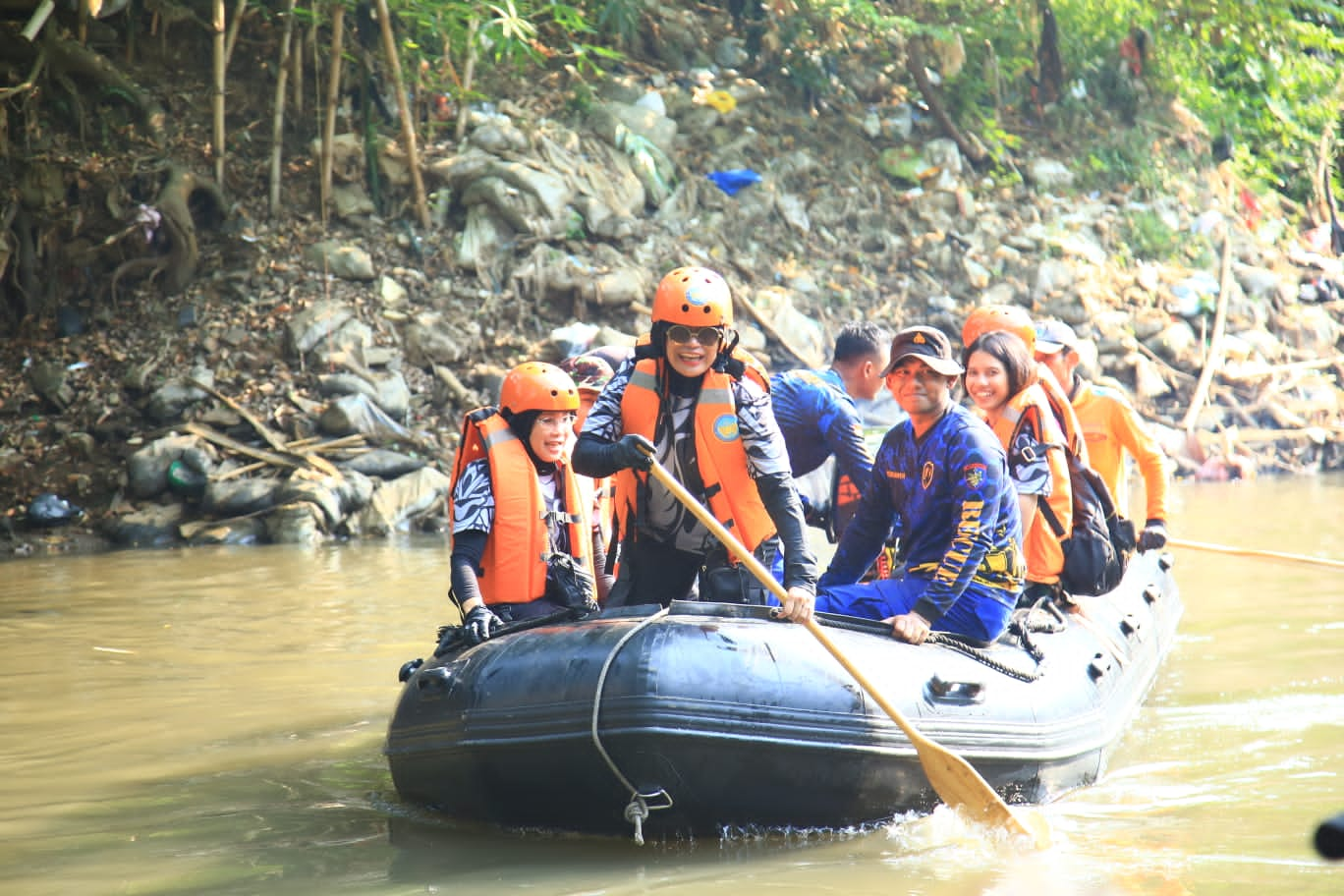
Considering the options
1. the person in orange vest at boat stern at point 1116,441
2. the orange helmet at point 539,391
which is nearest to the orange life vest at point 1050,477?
the person in orange vest at boat stern at point 1116,441

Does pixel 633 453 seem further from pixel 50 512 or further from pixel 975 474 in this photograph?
pixel 50 512

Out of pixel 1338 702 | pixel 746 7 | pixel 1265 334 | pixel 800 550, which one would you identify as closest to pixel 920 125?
Result: pixel 746 7

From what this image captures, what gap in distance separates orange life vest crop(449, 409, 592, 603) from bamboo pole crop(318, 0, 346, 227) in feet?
33.2

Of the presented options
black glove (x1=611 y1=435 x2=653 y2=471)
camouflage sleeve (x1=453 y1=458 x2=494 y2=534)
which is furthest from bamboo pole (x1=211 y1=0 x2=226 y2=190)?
black glove (x1=611 y1=435 x2=653 y2=471)

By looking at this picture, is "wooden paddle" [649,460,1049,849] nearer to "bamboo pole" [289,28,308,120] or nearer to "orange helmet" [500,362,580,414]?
"orange helmet" [500,362,580,414]

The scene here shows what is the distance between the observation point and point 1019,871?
13.2 feet

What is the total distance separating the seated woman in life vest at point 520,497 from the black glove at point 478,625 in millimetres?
166

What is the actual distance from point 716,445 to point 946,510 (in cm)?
80

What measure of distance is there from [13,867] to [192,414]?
842 cm

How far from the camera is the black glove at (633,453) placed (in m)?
4.31

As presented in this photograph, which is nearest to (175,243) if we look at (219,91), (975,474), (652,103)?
(219,91)

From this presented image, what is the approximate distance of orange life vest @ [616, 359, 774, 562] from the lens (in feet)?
15.2

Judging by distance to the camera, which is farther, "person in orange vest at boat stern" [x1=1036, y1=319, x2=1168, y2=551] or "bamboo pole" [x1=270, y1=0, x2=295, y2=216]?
"bamboo pole" [x1=270, y1=0, x2=295, y2=216]

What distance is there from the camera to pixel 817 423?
18.3 feet
